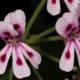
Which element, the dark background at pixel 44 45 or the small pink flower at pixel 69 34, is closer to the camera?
the small pink flower at pixel 69 34

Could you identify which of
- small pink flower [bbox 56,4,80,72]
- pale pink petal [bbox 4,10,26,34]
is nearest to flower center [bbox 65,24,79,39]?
small pink flower [bbox 56,4,80,72]

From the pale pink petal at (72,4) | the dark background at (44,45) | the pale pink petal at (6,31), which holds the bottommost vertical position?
the dark background at (44,45)

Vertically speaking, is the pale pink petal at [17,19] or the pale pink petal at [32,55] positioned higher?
the pale pink petal at [17,19]

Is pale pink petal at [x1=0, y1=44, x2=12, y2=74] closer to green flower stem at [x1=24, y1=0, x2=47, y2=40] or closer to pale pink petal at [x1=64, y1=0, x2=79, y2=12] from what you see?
green flower stem at [x1=24, y1=0, x2=47, y2=40]

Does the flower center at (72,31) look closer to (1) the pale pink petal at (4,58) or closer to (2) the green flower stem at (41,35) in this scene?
(2) the green flower stem at (41,35)

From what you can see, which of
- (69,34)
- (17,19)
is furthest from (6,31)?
(69,34)

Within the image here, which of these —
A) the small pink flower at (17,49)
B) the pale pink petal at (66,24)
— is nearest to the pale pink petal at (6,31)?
the small pink flower at (17,49)

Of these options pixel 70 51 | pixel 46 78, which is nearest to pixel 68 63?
pixel 70 51
